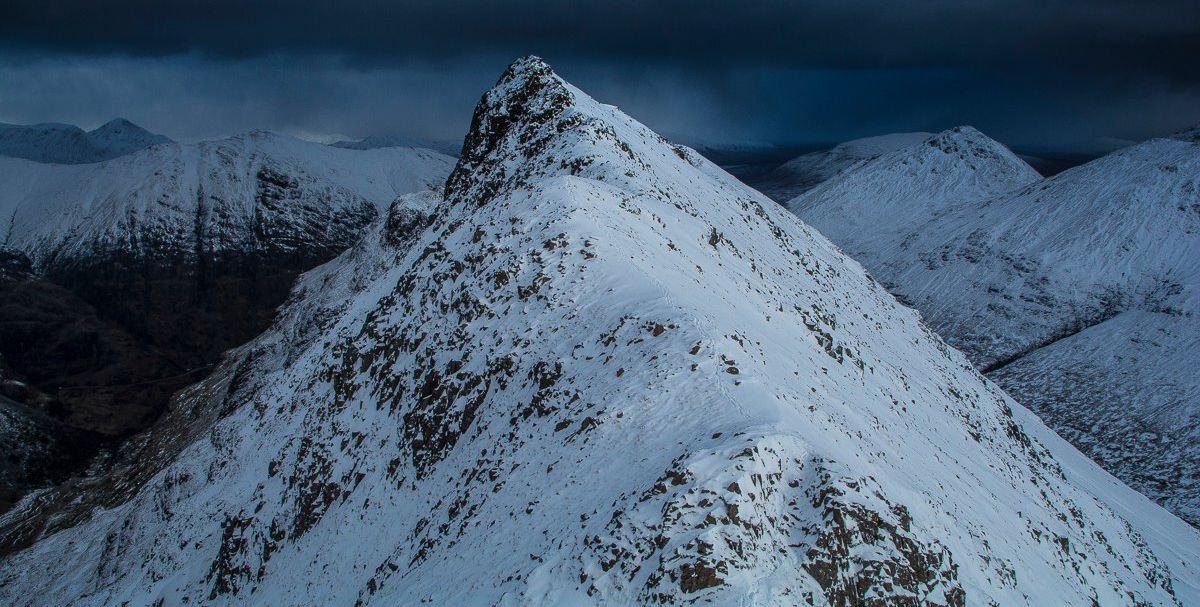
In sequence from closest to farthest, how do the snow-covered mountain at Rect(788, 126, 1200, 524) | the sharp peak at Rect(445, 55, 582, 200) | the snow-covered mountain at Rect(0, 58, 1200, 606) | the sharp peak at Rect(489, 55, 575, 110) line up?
the snow-covered mountain at Rect(0, 58, 1200, 606), the sharp peak at Rect(445, 55, 582, 200), the sharp peak at Rect(489, 55, 575, 110), the snow-covered mountain at Rect(788, 126, 1200, 524)

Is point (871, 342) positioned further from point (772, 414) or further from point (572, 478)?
point (572, 478)

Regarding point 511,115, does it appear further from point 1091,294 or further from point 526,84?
point 1091,294

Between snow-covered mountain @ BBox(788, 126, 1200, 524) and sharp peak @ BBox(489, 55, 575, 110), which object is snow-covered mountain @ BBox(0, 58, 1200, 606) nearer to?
sharp peak @ BBox(489, 55, 575, 110)

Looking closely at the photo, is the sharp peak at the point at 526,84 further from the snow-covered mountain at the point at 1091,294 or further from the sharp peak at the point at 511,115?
the snow-covered mountain at the point at 1091,294

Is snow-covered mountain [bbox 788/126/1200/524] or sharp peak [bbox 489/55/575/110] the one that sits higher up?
sharp peak [bbox 489/55/575/110]

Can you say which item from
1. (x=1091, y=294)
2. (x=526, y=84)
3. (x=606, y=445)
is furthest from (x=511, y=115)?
(x=1091, y=294)

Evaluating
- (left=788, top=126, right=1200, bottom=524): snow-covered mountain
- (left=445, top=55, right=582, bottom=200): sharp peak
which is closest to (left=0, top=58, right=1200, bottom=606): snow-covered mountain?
(left=445, top=55, right=582, bottom=200): sharp peak
